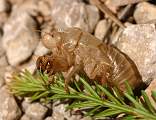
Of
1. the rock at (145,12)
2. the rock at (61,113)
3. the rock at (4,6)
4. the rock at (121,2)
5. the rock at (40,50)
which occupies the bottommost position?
the rock at (61,113)

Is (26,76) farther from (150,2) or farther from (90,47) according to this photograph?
(150,2)

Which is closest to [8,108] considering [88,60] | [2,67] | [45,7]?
[2,67]

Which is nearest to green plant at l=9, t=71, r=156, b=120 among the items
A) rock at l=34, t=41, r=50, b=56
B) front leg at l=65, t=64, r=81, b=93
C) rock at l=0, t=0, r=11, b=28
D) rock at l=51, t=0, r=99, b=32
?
front leg at l=65, t=64, r=81, b=93

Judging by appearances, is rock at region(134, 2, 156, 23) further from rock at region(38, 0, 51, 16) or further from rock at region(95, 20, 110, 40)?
rock at region(38, 0, 51, 16)

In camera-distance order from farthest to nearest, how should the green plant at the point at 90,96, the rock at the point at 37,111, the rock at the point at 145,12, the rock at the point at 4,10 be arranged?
the rock at the point at 4,10, the rock at the point at 145,12, the rock at the point at 37,111, the green plant at the point at 90,96

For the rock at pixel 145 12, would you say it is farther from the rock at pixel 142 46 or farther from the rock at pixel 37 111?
the rock at pixel 37 111

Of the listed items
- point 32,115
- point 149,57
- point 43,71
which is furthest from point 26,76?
A: point 149,57

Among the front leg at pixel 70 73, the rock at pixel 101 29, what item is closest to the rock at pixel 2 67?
the front leg at pixel 70 73
